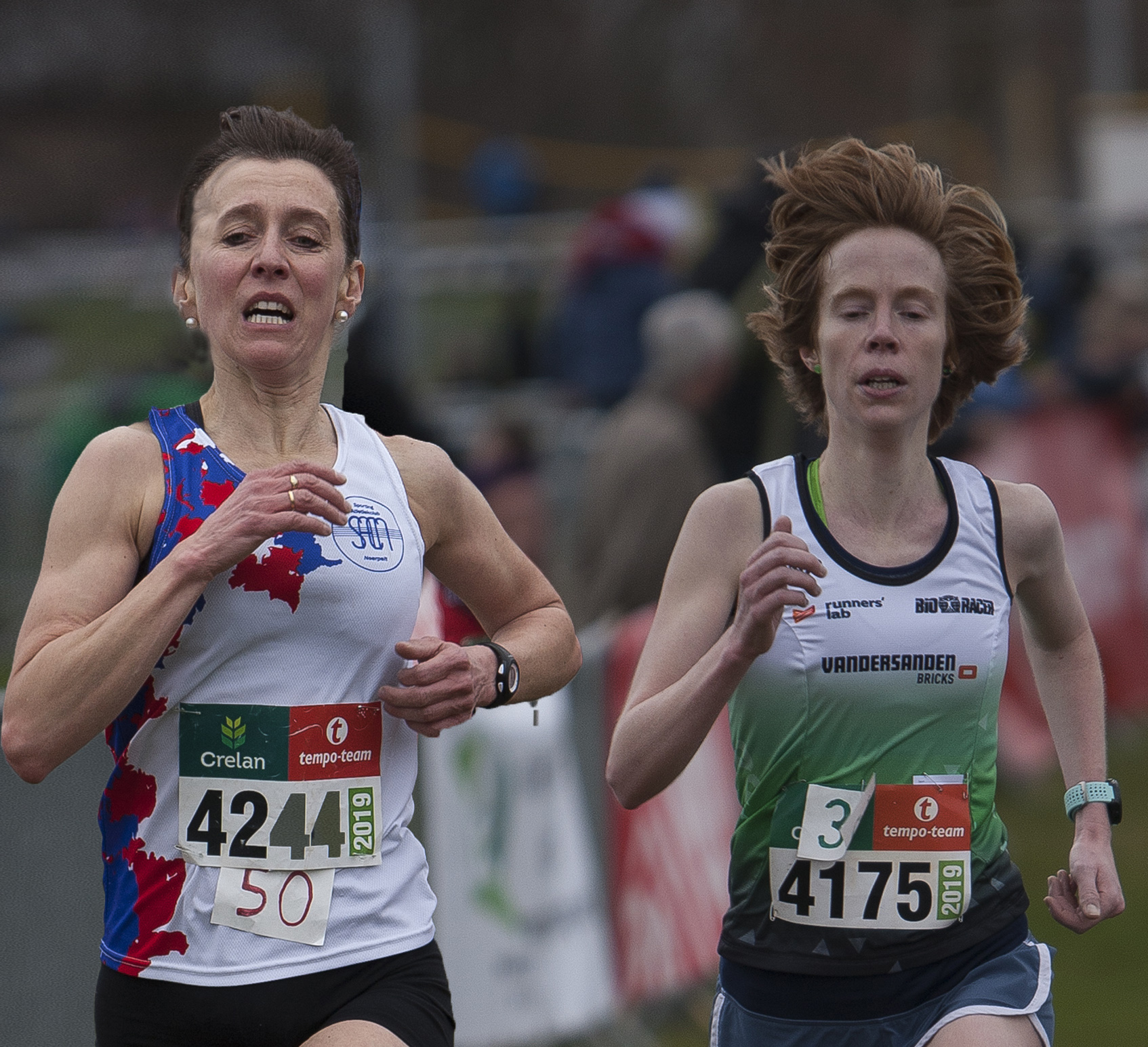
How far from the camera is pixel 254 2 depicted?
1180 inches

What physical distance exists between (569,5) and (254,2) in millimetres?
17798

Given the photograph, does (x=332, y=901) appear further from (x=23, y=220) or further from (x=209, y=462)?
(x=23, y=220)

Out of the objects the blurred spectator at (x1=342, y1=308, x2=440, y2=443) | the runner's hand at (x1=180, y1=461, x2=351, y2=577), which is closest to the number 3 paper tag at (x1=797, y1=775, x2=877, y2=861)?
the runner's hand at (x1=180, y1=461, x2=351, y2=577)

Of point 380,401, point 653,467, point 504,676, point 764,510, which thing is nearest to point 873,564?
point 764,510

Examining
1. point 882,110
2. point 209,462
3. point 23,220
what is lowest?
point 209,462

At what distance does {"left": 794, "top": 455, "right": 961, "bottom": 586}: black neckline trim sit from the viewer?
3.36 metres

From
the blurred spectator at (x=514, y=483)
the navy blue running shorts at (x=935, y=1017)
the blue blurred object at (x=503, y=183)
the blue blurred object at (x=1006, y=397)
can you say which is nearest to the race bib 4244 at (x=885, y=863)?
the navy blue running shorts at (x=935, y=1017)

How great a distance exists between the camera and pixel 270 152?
3.20 metres

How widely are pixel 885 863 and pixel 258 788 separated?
110cm

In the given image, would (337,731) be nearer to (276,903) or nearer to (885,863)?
(276,903)

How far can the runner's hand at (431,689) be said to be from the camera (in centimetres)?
307

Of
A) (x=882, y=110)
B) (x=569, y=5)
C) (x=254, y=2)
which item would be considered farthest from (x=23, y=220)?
(x=882, y=110)

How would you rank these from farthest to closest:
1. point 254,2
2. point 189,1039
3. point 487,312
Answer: point 254,2 < point 487,312 < point 189,1039

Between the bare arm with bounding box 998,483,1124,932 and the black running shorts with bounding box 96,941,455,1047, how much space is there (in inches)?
47.8
